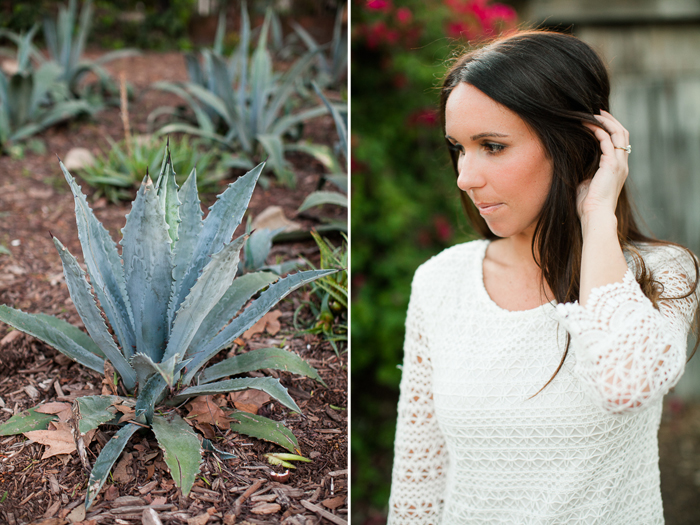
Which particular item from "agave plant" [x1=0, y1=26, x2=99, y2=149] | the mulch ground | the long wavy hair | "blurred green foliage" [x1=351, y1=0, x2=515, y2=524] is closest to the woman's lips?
the long wavy hair

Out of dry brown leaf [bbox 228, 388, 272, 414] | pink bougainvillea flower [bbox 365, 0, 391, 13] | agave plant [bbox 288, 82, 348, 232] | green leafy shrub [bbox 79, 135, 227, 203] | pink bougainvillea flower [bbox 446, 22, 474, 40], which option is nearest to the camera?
dry brown leaf [bbox 228, 388, 272, 414]

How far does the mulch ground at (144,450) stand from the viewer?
4.52 feet

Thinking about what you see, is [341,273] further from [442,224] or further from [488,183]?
[442,224]

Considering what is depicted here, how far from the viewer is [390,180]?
312cm

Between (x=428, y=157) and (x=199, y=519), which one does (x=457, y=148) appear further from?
(x=428, y=157)

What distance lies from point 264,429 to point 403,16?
2447 millimetres

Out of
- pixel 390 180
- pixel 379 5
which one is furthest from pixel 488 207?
pixel 379 5

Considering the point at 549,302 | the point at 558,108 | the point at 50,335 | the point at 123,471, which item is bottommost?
the point at 123,471

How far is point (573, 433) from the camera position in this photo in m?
1.39

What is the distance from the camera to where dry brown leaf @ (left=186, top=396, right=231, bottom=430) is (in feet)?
5.14

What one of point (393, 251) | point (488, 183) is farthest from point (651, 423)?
point (393, 251)

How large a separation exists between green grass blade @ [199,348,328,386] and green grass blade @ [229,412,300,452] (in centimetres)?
12

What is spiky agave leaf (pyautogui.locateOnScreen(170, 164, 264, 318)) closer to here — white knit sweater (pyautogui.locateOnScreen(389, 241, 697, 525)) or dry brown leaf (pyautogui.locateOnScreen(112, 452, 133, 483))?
dry brown leaf (pyautogui.locateOnScreen(112, 452, 133, 483))

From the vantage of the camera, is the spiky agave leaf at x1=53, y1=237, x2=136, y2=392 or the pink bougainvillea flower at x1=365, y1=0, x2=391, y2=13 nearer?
the spiky agave leaf at x1=53, y1=237, x2=136, y2=392
